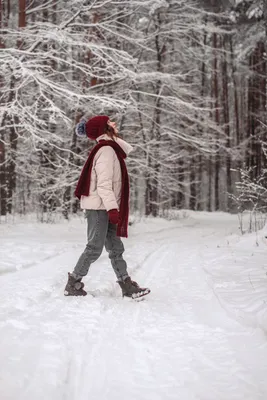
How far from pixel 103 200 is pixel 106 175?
0.28 metres

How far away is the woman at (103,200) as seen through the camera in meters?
3.66

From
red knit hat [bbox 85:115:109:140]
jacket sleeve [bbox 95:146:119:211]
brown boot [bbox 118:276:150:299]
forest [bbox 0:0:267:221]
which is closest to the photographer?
jacket sleeve [bbox 95:146:119:211]

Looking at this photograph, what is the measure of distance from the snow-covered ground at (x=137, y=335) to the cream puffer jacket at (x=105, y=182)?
103 centimetres

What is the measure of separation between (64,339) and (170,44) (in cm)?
1584

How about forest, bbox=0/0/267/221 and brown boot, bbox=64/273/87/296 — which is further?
forest, bbox=0/0/267/221

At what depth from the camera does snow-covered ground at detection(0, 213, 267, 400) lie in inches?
74.0

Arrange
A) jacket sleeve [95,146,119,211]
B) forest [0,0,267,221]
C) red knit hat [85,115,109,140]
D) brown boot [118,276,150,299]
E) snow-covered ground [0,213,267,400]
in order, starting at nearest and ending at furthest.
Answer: snow-covered ground [0,213,267,400] < jacket sleeve [95,146,119,211] < brown boot [118,276,150,299] < red knit hat [85,115,109,140] < forest [0,0,267,221]

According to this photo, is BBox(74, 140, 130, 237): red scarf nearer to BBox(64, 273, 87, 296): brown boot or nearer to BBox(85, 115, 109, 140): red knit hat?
BBox(85, 115, 109, 140): red knit hat

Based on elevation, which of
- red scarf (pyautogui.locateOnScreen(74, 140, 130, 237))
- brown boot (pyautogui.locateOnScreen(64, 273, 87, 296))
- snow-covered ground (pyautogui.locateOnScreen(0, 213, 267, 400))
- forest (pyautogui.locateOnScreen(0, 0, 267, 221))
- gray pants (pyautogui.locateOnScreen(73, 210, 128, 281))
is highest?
forest (pyautogui.locateOnScreen(0, 0, 267, 221))

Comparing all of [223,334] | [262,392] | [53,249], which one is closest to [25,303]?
[223,334]

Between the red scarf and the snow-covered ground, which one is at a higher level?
the red scarf

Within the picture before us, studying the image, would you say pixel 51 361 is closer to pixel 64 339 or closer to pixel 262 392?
pixel 64 339

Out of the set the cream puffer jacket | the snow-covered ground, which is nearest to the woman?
the cream puffer jacket

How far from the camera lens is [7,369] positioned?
198 cm
